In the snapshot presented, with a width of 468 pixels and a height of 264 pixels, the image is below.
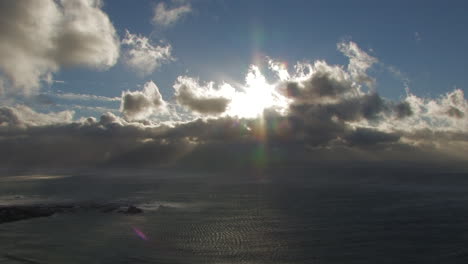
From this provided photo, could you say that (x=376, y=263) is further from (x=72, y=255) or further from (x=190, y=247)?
(x=72, y=255)

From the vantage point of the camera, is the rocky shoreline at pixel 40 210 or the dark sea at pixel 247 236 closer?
the dark sea at pixel 247 236

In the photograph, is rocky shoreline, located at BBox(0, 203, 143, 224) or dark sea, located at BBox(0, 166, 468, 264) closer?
dark sea, located at BBox(0, 166, 468, 264)

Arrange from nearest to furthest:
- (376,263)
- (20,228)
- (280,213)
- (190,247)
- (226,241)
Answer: (376,263) < (190,247) < (226,241) < (20,228) < (280,213)

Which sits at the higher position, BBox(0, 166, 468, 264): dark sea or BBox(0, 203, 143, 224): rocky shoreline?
BBox(0, 203, 143, 224): rocky shoreline

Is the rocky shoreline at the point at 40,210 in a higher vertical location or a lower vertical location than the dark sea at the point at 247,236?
higher

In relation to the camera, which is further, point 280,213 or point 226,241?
point 280,213

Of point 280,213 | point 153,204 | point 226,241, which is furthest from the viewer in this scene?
point 153,204

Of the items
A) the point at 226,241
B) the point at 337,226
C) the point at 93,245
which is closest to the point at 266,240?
the point at 226,241

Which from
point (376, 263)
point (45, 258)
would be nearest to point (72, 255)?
point (45, 258)

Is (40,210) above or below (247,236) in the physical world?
above

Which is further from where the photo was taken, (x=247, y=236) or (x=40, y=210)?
(x=40, y=210)
